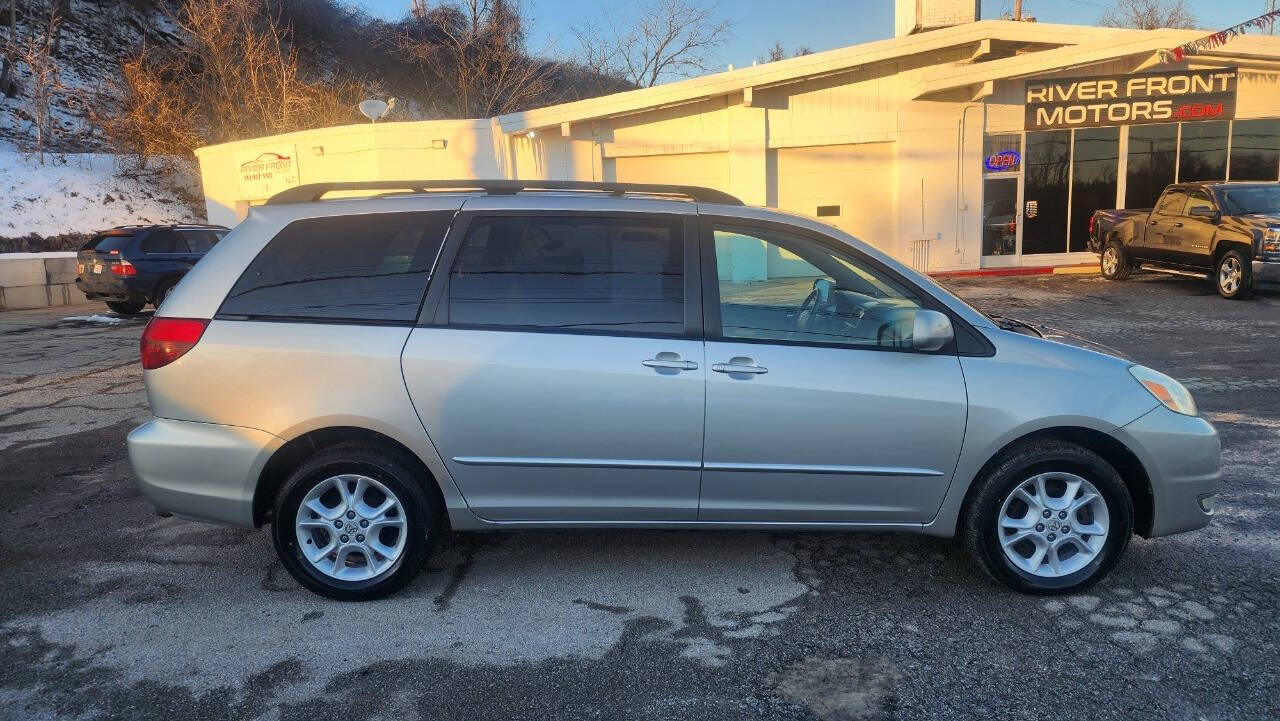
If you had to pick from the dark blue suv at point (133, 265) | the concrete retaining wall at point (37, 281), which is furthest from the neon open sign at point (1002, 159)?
the concrete retaining wall at point (37, 281)

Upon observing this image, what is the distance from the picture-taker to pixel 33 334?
12.4m

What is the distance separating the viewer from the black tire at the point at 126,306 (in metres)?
14.0

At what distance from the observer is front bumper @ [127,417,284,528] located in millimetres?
3531

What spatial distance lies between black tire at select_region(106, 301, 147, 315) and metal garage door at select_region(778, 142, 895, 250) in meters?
12.0

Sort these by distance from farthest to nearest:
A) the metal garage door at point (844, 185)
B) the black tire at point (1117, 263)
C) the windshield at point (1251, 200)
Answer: the metal garage door at point (844, 185)
the black tire at point (1117, 263)
the windshield at point (1251, 200)

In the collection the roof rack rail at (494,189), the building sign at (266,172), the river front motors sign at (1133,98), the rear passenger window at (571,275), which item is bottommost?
the rear passenger window at (571,275)

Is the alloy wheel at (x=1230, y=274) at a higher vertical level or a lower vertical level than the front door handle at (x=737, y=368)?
lower

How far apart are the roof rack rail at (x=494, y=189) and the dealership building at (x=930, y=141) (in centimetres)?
1264

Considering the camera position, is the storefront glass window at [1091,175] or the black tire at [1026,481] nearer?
the black tire at [1026,481]

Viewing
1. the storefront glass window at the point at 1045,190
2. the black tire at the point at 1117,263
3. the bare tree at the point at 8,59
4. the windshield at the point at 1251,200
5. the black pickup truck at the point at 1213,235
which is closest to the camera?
the black pickup truck at the point at 1213,235

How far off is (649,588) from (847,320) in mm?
1468

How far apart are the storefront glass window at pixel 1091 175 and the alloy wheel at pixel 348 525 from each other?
17833mm

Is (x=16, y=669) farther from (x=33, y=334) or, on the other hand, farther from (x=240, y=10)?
(x=240, y=10)

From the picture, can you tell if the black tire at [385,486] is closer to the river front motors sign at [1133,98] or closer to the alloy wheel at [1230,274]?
the alloy wheel at [1230,274]
